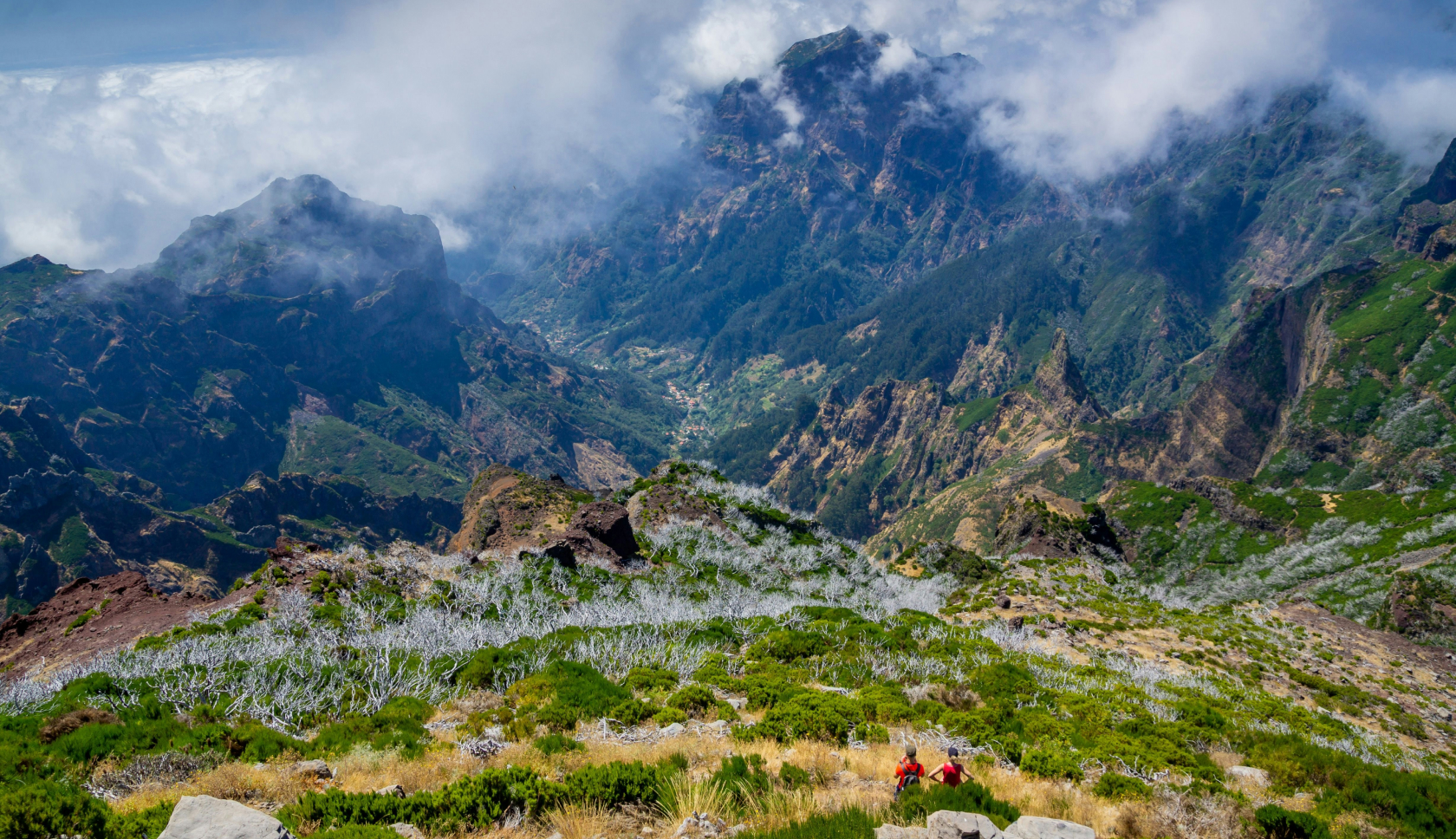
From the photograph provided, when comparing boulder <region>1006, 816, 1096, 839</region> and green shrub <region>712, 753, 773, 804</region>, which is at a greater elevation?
boulder <region>1006, 816, 1096, 839</region>

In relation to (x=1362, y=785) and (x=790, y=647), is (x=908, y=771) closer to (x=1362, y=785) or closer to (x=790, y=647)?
(x=1362, y=785)

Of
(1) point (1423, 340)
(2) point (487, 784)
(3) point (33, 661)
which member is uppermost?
(1) point (1423, 340)

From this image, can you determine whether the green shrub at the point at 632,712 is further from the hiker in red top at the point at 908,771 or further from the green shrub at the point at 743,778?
the hiker in red top at the point at 908,771

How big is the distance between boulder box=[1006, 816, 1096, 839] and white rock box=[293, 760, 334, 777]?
18.5 metres

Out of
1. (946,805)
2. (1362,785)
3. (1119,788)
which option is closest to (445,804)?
(946,805)

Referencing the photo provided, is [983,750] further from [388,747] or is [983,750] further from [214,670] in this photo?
[214,670]

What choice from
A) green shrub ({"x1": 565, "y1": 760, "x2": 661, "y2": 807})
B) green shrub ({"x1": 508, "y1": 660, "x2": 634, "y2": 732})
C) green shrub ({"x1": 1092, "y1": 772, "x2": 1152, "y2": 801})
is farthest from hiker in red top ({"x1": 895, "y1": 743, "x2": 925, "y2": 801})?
green shrub ({"x1": 508, "y1": 660, "x2": 634, "y2": 732})

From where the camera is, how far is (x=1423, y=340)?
636 ft

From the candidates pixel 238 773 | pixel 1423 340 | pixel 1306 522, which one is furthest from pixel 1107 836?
pixel 1423 340

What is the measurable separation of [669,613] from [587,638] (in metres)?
14.4

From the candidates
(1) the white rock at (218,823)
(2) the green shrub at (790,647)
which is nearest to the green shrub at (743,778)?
A: (1) the white rock at (218,823)

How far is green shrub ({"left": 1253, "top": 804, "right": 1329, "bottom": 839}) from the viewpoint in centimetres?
1580

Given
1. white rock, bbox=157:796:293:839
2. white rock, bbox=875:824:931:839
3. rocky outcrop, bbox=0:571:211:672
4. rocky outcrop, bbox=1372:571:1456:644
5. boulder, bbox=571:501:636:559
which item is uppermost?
boulder, bbox=571:501:636:559

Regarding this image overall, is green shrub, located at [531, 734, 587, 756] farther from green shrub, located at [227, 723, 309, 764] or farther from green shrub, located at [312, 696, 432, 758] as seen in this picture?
green shrub, located at [227, 723, 309, 764]
